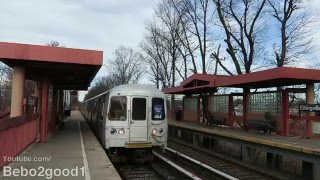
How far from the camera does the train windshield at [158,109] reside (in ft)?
51.1

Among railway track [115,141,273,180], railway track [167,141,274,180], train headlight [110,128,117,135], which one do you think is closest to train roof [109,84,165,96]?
train headlight [110,128,117,135]

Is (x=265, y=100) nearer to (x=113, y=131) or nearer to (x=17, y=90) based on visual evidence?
(x=113, y=131)

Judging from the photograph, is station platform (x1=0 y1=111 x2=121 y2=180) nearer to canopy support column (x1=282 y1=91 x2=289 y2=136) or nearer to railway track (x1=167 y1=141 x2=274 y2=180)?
railway track (x1=167 y1=141 x2=274 y2=180)

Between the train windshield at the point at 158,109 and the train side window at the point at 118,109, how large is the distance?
106 cm

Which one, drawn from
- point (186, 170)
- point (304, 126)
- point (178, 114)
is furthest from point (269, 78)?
point (178, 114)

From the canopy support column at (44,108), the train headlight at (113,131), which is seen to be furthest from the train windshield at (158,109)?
the canopy support column at (44,108)

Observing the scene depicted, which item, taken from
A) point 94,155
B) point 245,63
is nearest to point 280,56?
point 245,63

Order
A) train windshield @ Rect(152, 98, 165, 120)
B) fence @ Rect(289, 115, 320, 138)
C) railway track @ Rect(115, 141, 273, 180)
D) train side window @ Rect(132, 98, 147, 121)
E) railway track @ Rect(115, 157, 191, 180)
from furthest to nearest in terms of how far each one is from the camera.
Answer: fence @ Rect(289, 115, 320, 138), train windshield @ Rect(152, 98, 165, 120), train side window @ Rect(132, 98, 147, 121), railway track @ Rect(115, 157, 191, 180), railway track @ Rect(115, 141, 273, 180)

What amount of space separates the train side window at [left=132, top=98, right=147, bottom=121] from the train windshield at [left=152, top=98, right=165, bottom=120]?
34cm

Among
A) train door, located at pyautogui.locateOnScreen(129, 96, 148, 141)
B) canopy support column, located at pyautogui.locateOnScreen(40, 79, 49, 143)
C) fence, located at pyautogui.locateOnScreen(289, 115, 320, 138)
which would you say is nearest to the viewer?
train door, located at pyautogui.locateOnScreen(129, 96, 148, 141)

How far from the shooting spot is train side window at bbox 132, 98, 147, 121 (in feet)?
50.3

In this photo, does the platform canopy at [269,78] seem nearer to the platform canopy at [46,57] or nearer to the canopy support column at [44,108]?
the platform canopy at [46,57]

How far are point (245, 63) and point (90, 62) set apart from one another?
2243 cm

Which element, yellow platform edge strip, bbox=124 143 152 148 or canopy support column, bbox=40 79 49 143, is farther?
canopy support column, bbox=40 79 49 143
